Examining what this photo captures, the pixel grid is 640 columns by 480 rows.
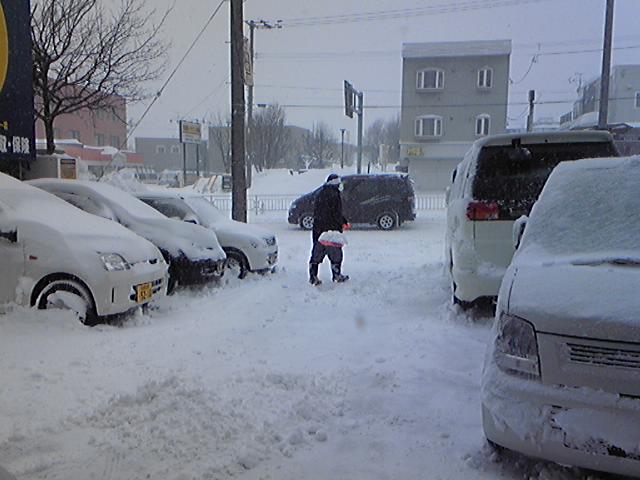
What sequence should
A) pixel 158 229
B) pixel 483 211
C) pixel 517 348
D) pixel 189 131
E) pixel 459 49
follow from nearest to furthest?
pixel 517 348
pixel 483 211
pixel 158 229
pixel 189 131
pixel 459 49

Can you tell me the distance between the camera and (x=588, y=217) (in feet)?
12.0

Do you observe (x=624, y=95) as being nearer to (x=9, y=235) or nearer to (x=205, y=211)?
(x=205, y=211)

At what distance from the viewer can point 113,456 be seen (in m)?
3.17

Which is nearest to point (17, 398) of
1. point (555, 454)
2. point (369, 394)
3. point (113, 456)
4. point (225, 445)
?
point (113, 456)

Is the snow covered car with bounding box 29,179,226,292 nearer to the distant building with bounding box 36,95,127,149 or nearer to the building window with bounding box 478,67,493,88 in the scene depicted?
the building window with bounding box 478,67,493,88

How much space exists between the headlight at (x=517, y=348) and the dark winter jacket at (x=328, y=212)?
227 inches

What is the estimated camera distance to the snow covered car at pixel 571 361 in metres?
2.49

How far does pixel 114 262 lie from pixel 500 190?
416 centimetres

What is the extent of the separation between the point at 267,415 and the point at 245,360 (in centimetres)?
124

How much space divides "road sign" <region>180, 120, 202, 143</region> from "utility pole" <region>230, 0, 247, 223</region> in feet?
79.6

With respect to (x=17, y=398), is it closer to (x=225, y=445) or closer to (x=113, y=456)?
(x=113, y=456)

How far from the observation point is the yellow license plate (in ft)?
20.1

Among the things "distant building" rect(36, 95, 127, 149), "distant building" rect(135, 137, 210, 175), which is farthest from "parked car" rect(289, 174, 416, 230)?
"distant building" rect(135, 137, 210, 175)

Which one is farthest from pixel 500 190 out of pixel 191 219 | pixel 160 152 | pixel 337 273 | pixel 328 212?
pixel 160 152
